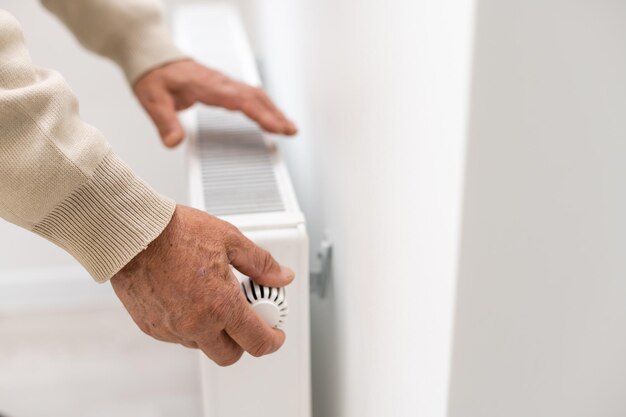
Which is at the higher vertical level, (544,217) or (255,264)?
(544,217)

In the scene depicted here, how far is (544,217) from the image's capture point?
50cm

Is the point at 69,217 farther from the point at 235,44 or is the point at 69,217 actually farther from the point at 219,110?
the point at 235,44

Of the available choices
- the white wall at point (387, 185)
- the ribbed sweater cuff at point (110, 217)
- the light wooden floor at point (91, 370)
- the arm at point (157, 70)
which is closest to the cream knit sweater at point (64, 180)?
the ribbed sweater cuff at point (110, 217)

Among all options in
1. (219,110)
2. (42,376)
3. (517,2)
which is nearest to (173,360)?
(42,376)

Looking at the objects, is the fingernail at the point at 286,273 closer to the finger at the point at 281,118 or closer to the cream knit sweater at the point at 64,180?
the cream knit sweater at the point at 64,180

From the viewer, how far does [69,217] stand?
68cm

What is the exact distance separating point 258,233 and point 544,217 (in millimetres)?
389

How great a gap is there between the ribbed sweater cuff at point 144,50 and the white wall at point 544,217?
777mm

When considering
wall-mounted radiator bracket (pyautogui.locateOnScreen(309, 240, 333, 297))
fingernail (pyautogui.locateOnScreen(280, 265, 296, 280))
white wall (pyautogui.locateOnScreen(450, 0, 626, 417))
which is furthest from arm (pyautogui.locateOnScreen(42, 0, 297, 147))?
white wall (pyautogui.locateOnScreen(450, 0, 626, 417))

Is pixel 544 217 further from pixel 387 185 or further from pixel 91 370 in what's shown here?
pixel 91 370

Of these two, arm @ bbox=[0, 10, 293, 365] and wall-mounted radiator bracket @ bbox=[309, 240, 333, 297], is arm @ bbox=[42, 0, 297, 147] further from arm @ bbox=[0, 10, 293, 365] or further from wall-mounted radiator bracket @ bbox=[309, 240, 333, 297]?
arm @ bbox=[0, 10, 293, 365]

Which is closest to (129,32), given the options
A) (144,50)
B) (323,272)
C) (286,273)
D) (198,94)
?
(144,50)

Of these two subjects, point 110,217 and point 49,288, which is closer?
point 110,217

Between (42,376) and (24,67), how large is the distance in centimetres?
109
